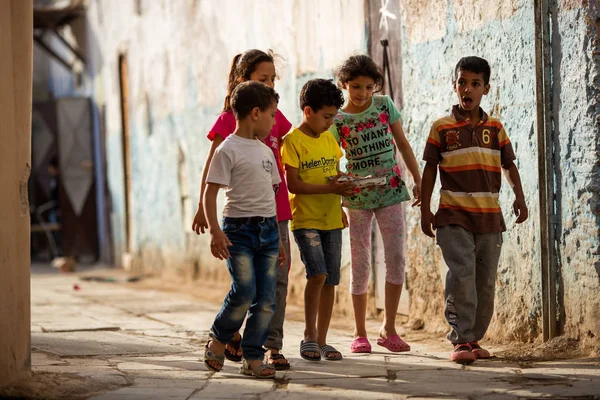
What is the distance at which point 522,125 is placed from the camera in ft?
18.3

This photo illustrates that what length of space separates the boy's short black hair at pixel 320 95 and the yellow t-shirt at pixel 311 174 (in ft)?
0.54

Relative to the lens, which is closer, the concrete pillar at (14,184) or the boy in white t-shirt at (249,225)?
the concrete pillar at (14,184)

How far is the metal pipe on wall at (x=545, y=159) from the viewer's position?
212 inches

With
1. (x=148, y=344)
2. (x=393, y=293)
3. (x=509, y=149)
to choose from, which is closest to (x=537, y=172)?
(x=509, y=149)

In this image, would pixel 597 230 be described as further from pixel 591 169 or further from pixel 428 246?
pixel 428 246

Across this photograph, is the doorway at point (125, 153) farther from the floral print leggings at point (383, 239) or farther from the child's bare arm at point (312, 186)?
the child's bare arm at point (312, 186)

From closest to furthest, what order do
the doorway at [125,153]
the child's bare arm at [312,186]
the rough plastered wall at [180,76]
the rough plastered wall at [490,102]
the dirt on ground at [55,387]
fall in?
A: the dirt on ground at [55,387] < the child's bare arm at [312,186] < the rough plastered wall at [490,102] < the rough plastered wall at [180,76] < the doorway at [125,153]

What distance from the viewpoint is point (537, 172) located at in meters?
5.45

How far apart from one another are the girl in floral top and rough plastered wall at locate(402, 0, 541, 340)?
586mm

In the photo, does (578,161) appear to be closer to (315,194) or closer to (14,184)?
(315,194)

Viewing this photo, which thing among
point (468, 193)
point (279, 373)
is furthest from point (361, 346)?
point (468, 193)

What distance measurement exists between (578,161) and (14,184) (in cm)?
264

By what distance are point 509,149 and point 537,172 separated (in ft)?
1.11

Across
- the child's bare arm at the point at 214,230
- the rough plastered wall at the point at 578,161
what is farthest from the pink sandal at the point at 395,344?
the child's bare arm at the point at 214,230
